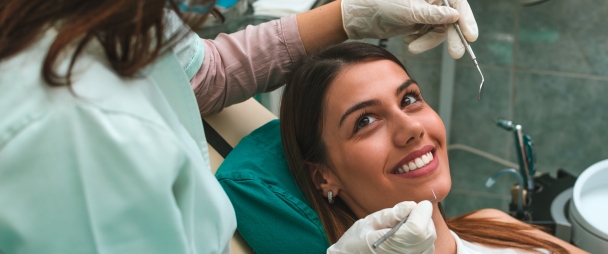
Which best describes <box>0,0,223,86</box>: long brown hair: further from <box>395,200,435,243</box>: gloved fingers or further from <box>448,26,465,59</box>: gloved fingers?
<box>448,26,465,59</box>: gloved fingers

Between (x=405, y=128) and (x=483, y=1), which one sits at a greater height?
(x=405, y=128)

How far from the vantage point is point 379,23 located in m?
1.43

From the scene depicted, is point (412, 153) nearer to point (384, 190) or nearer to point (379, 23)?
point (384, 190)

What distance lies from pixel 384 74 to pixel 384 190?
28cm

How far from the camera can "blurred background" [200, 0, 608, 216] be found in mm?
2082

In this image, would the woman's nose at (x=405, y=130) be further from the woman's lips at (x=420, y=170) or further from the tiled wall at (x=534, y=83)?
the tiled wall at (x=534, y=83)

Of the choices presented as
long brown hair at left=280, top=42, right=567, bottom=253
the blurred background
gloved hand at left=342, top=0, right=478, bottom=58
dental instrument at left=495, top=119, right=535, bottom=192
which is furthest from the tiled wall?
long brown hair at left=280, top=42, right=567, bottom=253

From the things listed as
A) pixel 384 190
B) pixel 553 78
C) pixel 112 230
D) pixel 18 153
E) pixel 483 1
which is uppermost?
pixel 18 153

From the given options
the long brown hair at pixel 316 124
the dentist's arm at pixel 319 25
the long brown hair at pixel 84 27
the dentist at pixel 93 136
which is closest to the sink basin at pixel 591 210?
the long brown hair at pixel 316 124

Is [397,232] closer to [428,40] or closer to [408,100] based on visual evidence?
[408,100]

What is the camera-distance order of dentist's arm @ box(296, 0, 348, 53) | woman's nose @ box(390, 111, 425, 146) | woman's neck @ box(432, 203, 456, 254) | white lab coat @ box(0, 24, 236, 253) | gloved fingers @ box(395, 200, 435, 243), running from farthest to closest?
dentist's arm @ box(296, 0, 348, 53), woman's neck @ box(432, 203, 456, 254), woman's nose @ box(390, 111, 425, 146), gloved fingers @ box(395, 200, 435, 243), white lab coat @ box(0, 24, 236, 253)

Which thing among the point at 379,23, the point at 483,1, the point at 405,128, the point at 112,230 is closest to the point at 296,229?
the point at 405,128

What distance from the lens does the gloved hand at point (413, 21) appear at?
4.19 feet

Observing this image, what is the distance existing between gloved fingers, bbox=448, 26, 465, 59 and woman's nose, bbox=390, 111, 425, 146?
7.5 inches
